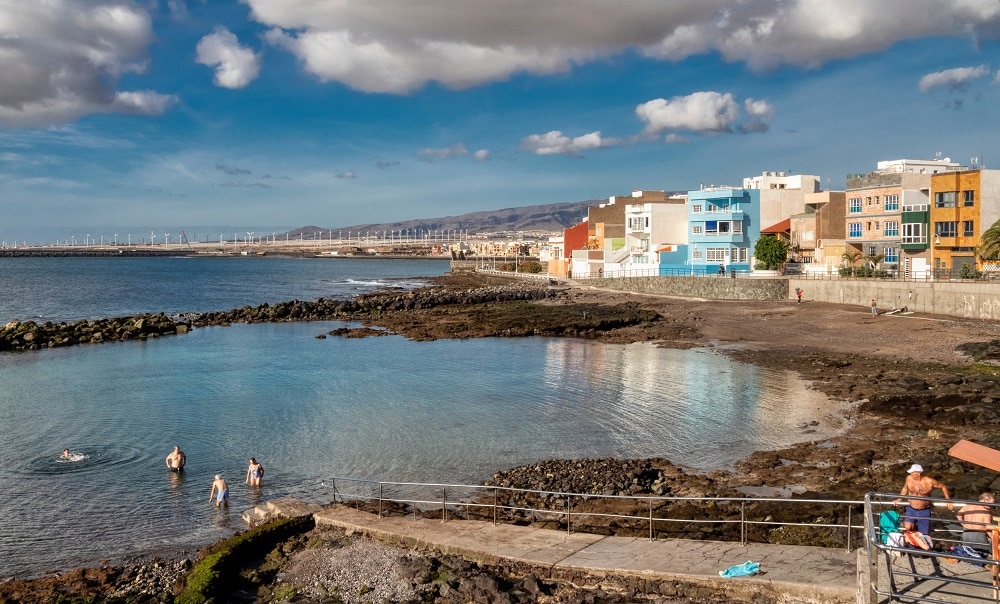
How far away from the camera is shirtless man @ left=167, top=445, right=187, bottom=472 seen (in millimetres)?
19688

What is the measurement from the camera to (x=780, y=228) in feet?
220

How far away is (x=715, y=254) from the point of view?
67.1 m

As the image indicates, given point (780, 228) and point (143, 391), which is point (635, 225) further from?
point (143, 391)

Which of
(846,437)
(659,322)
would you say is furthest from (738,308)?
(846,437)

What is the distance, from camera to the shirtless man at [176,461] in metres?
19.7

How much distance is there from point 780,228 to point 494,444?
53.0 meters

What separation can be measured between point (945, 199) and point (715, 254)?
20377 mm

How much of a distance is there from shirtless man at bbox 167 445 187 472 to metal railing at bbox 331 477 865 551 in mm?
4763

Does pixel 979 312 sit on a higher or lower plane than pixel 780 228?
lower

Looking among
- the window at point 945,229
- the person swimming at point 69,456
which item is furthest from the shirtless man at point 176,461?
the window at point 945,229

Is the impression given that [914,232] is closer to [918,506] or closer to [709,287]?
[709,287]

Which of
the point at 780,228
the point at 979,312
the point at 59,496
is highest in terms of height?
the point at 780,228

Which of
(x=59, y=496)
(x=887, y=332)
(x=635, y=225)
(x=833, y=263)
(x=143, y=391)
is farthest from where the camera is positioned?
(x=635, y=225)

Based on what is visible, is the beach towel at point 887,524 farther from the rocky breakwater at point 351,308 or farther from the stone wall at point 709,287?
the rocky breakwater at point 351,308
